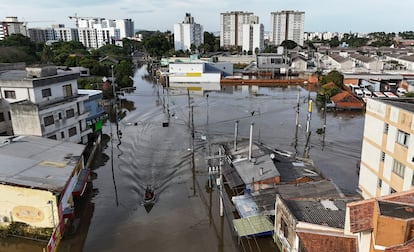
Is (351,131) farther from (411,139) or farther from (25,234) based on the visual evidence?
(25,234)

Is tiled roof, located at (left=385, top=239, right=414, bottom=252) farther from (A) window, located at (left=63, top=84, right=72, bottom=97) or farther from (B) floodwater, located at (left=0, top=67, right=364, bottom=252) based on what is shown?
(A) window, located at (left=63, top=84, right=72, bottom=97)

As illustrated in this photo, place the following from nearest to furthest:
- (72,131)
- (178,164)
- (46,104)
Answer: (46,104), (178,164), (72,131)

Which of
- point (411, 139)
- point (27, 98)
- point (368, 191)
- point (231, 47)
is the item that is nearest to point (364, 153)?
point (368, 191)

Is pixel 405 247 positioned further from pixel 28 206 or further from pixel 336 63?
pixel 336 63

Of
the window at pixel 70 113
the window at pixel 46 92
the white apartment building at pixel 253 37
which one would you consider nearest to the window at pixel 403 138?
the window at pixel 70 113

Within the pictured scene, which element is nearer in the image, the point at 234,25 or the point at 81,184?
the point at 81,184

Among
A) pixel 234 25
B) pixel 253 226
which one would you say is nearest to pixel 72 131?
pixel 253 226
